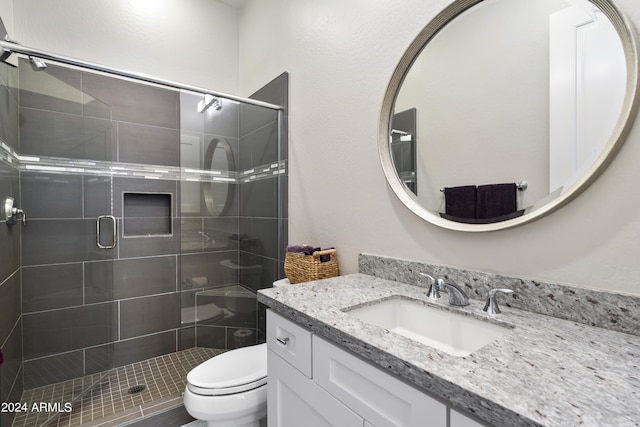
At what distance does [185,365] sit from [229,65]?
8.47 ft

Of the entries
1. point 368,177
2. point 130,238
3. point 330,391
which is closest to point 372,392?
point 330,391

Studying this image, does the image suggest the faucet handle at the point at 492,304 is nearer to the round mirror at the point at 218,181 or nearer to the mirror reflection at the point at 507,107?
the mirror reflection at the point at 507,107

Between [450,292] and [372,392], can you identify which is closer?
[372,392]

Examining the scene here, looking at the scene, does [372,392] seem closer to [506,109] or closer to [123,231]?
[506,109]

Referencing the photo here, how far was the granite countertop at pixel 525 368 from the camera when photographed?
0.47 metres

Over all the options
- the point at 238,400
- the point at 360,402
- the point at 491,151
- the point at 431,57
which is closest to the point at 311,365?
the point at 360,402

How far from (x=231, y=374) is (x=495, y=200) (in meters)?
1.40

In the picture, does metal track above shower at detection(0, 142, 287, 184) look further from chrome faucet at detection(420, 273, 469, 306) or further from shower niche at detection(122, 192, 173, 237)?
chrome faucet at detection(420, 273, 469, 306)

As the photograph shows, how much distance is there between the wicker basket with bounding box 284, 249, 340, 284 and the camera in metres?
1.53

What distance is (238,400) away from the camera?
1287mm

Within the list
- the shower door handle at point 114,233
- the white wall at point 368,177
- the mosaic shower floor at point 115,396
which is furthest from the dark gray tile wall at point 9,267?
the white wall at point 368,177

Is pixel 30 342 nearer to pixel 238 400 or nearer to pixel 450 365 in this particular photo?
pixel 238 400

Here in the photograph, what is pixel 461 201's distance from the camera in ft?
3.66

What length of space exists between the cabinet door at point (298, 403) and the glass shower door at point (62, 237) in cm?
139
